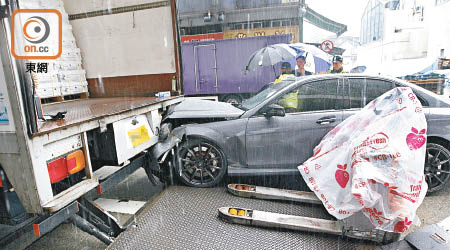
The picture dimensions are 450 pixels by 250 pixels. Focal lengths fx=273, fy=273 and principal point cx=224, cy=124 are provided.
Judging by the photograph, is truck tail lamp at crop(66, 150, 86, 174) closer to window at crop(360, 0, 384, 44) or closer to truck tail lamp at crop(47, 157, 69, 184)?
truck tail lamp at crop(47, 157, 69, 184)

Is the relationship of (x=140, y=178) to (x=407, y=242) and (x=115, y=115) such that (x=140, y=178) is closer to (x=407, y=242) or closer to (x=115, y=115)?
(x=115, y=115)

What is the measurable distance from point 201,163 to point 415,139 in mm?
2275

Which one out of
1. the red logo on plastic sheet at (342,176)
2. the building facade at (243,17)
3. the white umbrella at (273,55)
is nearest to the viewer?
the red logo on plastic sheet at (342,176)

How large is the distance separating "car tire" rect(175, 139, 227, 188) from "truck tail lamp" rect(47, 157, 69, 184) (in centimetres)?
158

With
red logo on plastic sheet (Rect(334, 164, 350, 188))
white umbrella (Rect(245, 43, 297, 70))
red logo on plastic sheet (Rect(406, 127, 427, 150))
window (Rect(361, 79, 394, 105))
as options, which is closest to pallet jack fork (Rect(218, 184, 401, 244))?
red logo on plastic sheet (Rect(334, 164, 350, 188))

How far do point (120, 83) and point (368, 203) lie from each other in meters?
3.60

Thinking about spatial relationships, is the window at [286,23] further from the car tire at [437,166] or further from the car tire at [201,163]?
the car tire at [201,163]

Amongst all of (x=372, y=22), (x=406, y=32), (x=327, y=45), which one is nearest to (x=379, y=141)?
(x=327, y=45)

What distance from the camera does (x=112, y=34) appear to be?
3.87 m

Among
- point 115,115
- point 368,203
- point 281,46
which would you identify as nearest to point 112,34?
point 115,115

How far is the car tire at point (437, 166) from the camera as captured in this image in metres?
3.40

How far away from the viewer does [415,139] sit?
7.63ft
